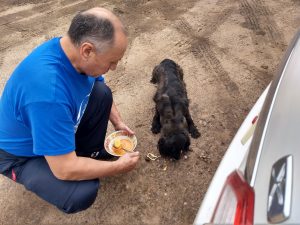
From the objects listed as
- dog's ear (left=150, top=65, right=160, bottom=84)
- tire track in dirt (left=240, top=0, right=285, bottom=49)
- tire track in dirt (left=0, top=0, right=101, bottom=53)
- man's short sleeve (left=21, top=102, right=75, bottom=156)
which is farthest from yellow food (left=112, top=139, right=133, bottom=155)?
tire track in dirt (left=0, top=0, right=101, bottom=53)

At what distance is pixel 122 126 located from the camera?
11.0 ft

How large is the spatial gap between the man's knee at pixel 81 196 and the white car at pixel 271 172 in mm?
1082

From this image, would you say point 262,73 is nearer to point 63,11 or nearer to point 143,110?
point 143,110

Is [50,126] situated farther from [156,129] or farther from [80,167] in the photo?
[156,129]

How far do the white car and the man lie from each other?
3.22 ft

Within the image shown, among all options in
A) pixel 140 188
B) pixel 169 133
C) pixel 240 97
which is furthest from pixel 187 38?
pixel 140 188

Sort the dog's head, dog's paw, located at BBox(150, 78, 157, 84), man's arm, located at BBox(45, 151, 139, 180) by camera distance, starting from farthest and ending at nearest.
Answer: dog's paw, located at BBox(150, 78, 157, 84) < the dog's head < man's arm, located at BBox(45, 151, 139, 180)

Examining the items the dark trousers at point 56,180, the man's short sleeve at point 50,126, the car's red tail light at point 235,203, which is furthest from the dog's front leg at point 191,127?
the car's red tail light at point 235,203

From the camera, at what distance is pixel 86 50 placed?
2217 millimetres

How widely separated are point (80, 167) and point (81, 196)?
34cm

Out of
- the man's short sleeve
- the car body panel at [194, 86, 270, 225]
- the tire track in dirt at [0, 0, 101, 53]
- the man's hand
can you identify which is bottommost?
the tire track in dirt at [0, 0, 101, 53]

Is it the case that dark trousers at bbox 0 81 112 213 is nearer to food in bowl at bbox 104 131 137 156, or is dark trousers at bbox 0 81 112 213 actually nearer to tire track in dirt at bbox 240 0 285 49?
food in bowl at bbox 104 131 137 156

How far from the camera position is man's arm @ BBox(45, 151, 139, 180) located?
237 centimetres

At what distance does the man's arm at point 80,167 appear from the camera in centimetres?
237
